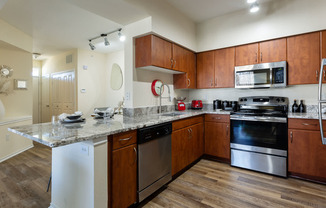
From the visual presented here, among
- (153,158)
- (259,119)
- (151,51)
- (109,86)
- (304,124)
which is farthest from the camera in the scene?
(109,86)

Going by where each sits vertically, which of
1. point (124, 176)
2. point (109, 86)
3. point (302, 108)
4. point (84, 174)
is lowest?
point (124, 176)

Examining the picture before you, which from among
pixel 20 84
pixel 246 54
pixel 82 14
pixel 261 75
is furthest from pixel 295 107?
pixel 20 84

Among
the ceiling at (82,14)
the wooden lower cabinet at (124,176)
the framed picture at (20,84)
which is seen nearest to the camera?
the wooden lower cabinet at (124,176)

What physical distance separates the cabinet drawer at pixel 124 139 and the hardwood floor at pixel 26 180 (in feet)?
3.90

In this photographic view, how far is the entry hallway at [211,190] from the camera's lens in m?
1.91

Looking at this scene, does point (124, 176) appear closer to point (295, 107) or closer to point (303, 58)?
point (295, 107)

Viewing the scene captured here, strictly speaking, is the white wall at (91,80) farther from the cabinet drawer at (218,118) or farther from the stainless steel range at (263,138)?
the stainless steel range at (263,138)

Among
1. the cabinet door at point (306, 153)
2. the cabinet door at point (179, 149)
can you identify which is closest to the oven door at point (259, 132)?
the cabinet door at point (306, 153)

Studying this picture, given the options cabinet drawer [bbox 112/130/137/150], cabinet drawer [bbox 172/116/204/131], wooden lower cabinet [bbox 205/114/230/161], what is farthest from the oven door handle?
cabinet drawer [bbox 112/130/137/150]

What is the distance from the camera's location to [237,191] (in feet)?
6.97

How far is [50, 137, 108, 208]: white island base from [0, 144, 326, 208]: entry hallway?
1.99 feet

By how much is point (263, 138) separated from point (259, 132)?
10 centimetres

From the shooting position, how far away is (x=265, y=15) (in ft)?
9.61

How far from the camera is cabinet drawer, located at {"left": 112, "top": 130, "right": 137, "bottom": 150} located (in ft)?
5.14
